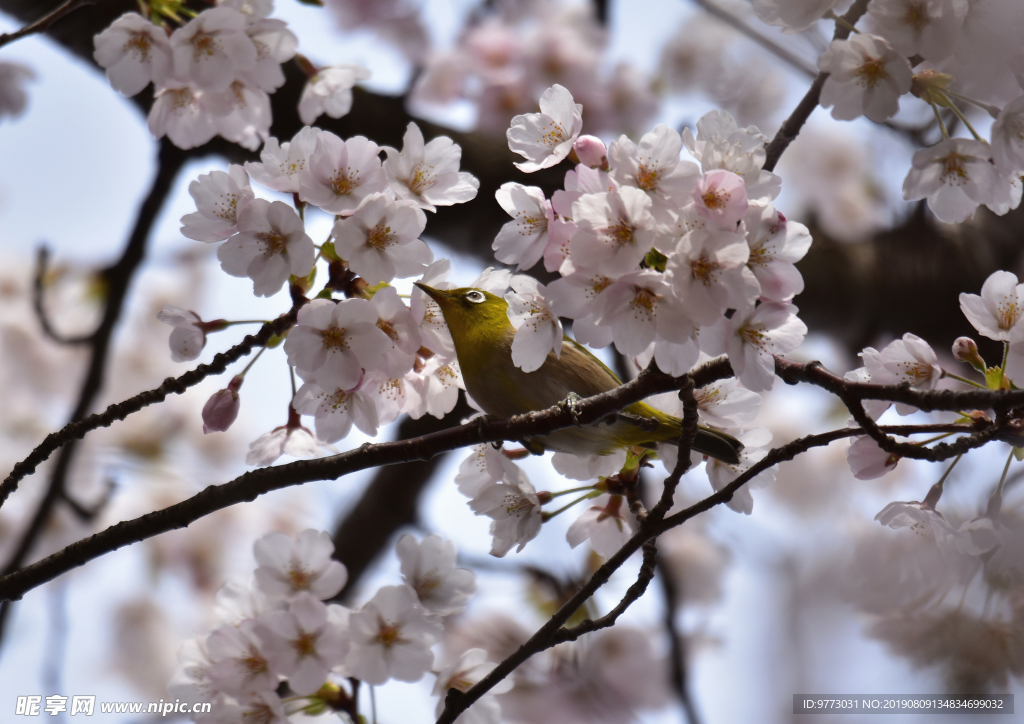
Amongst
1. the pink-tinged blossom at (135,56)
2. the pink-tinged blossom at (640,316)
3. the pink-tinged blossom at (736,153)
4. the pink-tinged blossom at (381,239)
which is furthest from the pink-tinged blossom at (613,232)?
the pink-tinged blossom at (135,56)

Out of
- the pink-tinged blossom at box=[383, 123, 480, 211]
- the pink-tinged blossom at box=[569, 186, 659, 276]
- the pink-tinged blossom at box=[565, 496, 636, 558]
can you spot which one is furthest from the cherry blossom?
the pink-tinged blossom at box=[565, 496, 636, 558]

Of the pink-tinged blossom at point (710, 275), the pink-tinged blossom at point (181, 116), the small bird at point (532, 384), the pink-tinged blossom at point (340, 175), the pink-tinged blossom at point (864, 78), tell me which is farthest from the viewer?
the pink-tinged blossom at point (181, 116)

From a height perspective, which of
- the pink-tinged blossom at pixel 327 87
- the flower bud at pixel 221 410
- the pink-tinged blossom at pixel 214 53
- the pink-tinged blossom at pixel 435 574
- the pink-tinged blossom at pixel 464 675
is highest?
the pink-tinged blossom at pixel 327 87

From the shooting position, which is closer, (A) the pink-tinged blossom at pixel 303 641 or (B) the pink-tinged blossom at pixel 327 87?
(A) the pink-tinged blossom at pixel 303 641

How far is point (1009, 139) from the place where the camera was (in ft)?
3.69

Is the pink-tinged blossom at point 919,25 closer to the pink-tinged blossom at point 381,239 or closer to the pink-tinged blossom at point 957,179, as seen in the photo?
the pink-tinged blossom at point 957,179

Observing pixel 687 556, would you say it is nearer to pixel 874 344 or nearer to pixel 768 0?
pixel 874 344

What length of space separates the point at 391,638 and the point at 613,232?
0.86m

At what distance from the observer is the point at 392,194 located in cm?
123

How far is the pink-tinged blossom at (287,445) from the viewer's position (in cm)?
136

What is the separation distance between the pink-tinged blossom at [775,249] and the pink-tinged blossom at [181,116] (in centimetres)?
121

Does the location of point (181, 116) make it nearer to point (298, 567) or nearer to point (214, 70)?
point (214, 70)

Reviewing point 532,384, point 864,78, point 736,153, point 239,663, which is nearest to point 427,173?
point 532,384

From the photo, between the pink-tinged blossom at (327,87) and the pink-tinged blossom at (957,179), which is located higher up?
the pink-tinged blossom at (327,87)
